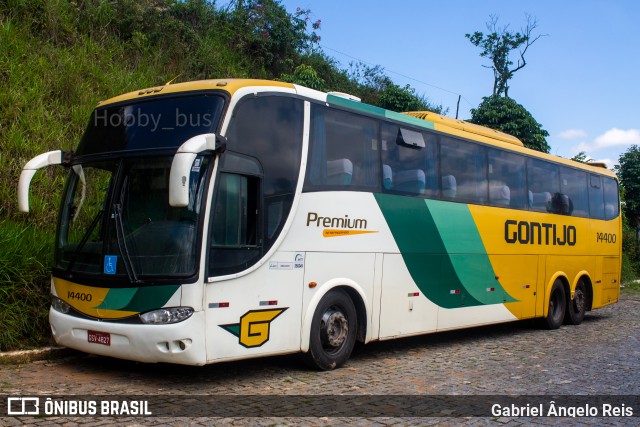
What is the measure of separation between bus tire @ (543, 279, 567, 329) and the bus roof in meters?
2.66

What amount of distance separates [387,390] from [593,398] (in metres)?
2.23

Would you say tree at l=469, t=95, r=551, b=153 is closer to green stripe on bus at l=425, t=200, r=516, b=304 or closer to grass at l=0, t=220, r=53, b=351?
green stripe on bus at l=425, t=200, r=516, b=304

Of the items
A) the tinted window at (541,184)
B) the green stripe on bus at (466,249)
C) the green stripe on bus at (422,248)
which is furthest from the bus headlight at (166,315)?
the tinted window at (541,184)

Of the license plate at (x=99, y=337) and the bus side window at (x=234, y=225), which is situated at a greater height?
the bus side window at (x=234, y=225)

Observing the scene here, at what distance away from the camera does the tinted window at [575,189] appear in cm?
1380

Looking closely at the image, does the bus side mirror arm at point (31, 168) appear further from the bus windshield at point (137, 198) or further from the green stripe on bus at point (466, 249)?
the green stripe on bus at point (466, 249)

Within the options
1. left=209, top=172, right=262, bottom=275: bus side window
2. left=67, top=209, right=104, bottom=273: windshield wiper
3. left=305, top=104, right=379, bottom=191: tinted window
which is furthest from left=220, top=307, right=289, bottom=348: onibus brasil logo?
left=67, top=209, right=104, bottom=273: windshield wiper

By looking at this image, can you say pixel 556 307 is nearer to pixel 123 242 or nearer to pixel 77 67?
pixel 123 242

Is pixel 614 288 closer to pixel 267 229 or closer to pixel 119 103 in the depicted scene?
pixel 267 229

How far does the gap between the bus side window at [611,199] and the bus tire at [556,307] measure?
9.42 ft

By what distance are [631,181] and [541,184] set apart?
23782 millimetres

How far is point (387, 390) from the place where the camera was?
7.07m

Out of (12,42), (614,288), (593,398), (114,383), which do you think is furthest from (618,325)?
(12,42)

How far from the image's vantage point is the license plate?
22.1 ft
